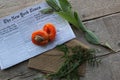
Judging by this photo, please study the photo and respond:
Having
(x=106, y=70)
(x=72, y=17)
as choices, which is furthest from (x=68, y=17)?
(x=106, y=70)

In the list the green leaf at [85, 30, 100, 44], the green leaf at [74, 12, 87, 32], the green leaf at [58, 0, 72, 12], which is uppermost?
the green leaf at [58, 0, 72, 12]

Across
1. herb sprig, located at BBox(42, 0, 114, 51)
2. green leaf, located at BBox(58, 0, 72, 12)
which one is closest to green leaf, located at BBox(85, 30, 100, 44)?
herb sprig, located at BBox(42, 0, 114, 51)

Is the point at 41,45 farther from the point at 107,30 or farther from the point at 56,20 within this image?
the point at 107,30

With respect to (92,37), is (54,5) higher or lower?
higher

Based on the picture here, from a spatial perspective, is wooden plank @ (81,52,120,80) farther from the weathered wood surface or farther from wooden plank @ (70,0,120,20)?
wooden plank @ (70,0,120,20)

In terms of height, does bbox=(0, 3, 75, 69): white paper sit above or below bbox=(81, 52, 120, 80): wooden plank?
above

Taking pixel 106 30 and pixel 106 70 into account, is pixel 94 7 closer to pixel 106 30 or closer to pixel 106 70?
pixel 106 30
